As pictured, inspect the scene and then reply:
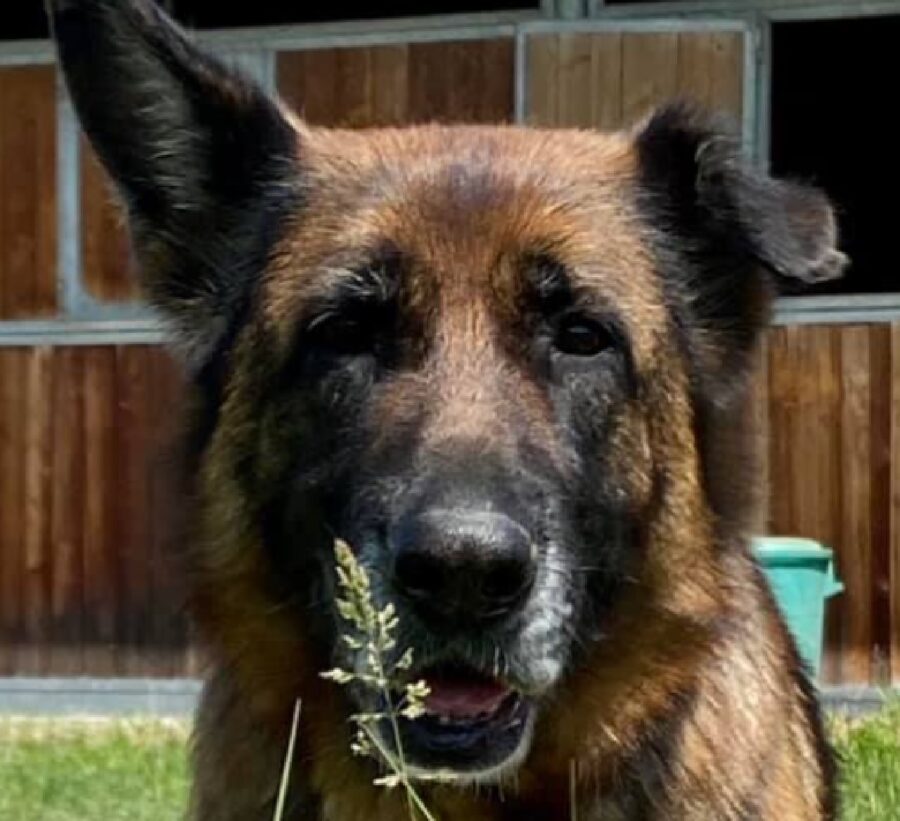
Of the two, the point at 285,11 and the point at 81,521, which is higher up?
the point at 285,11

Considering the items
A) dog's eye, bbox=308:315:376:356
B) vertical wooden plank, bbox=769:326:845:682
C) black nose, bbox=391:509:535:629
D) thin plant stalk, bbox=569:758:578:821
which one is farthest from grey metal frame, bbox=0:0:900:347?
black nose, bbox=391:509:535:629

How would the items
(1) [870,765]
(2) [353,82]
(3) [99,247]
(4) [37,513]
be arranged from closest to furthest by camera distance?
(1) [870,765] → (2) [353,82] → (3) [99,247] → (4) [37,513]

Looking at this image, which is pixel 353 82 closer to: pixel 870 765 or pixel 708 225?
pixel 870 765

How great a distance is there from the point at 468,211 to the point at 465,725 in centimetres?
97

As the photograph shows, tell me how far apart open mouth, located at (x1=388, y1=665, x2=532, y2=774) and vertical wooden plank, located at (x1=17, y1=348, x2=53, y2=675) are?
7.54 metres

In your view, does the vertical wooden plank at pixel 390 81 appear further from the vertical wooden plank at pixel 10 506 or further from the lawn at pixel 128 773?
the lawn at pixel 128 773

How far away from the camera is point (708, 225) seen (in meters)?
5.02

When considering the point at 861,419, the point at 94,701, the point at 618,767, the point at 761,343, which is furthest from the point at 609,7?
the point at 618,767

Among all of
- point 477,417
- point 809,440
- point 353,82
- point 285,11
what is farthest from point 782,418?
point 477,417

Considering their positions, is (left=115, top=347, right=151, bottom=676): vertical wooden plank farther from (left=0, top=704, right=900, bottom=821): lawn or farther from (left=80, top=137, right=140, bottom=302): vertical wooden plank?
(left=0, top=704, right=900, bottom=821): lawn

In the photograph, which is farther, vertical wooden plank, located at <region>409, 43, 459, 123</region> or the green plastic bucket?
vertical wooden plank, located at <region>409, 43, 459, 123</region>

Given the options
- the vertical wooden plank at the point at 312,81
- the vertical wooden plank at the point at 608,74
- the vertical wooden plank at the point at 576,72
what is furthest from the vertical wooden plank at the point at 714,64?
the vertical wooden plank at the point at 312,81

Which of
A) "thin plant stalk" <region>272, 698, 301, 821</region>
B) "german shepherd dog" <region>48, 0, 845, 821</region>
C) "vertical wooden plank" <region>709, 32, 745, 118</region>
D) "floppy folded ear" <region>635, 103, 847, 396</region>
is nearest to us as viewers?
"thin plant stalk" <region>272, 698, 301, 821</region>

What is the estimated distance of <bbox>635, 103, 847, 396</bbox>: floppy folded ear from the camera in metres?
4.90
